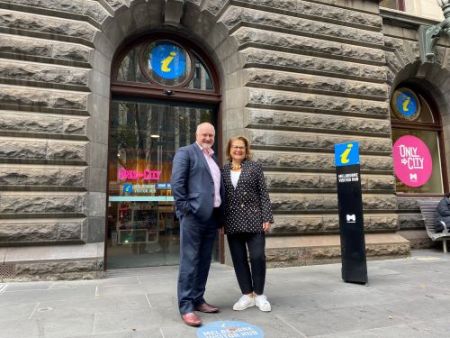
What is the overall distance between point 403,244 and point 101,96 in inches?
283

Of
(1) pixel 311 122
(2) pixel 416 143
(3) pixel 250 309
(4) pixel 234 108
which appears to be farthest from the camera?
(2) pixel 416 143

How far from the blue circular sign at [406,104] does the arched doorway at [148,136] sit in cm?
589

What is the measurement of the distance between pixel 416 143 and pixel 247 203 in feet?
27.9

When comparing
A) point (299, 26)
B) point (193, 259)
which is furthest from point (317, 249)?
point (299, 26)

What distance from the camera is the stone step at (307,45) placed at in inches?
302

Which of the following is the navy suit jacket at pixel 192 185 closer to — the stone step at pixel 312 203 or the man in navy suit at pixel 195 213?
the man in navy suit at pixel 195 213

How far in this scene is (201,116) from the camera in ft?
26.7

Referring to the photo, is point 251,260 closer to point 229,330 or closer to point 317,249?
point 229,330

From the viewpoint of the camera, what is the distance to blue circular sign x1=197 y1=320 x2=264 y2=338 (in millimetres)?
3465

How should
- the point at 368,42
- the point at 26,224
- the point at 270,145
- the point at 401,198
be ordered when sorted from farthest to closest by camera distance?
the point at 401,198 → the point at 368,42 → the point at 270,145 → the point at 26,224

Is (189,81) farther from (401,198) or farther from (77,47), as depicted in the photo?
(401,198)

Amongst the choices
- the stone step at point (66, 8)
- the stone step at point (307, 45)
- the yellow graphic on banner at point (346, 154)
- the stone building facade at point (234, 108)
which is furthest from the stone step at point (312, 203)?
the stone step at point (66, 8)

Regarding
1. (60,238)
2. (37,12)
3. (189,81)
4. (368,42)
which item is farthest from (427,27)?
(60,238)

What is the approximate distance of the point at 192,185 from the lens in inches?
160
